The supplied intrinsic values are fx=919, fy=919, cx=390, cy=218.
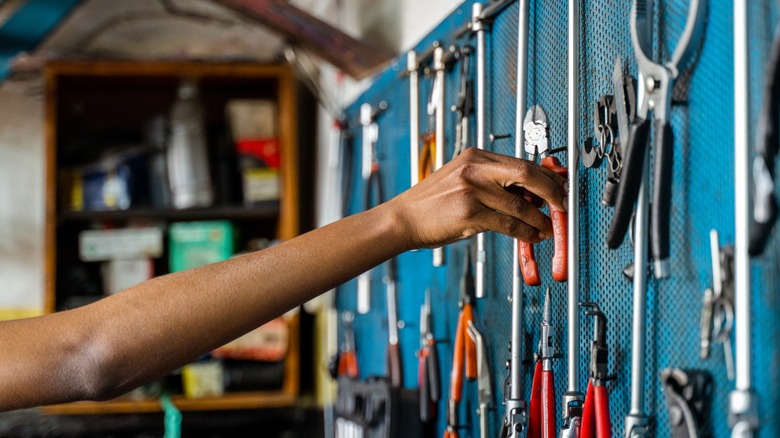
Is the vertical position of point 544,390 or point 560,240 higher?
point 560,240

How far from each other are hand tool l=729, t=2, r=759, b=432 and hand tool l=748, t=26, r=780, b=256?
0.02 metres

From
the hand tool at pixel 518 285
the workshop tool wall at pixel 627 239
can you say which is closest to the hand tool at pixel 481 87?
the workshop tool wall at pixel 627 239

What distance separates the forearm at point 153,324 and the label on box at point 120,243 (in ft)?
6.96

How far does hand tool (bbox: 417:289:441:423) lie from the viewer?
5.68ft

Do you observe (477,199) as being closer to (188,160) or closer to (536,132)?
(536,132)

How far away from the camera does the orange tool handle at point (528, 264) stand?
1.23 m

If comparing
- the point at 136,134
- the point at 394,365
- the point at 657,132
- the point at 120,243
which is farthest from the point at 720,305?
the point at 136,134

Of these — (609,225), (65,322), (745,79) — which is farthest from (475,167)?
(65,322)

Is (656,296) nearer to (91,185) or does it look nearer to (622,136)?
(622,136)

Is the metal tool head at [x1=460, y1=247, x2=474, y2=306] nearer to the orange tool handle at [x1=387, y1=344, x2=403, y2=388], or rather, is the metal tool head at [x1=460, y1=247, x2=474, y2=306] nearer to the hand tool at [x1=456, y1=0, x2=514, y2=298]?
the hand tool at [x1=456, y1=0, x2=514, y2=298]

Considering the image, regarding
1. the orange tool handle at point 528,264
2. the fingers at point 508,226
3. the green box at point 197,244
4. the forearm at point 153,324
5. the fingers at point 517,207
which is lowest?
the forearm at point 153,324

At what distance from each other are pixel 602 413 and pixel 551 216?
270mm

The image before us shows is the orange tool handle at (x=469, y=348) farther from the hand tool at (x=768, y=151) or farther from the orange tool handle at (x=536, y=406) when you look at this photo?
the hand tool at (x=768, y=151)

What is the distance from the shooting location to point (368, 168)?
2332 mm
